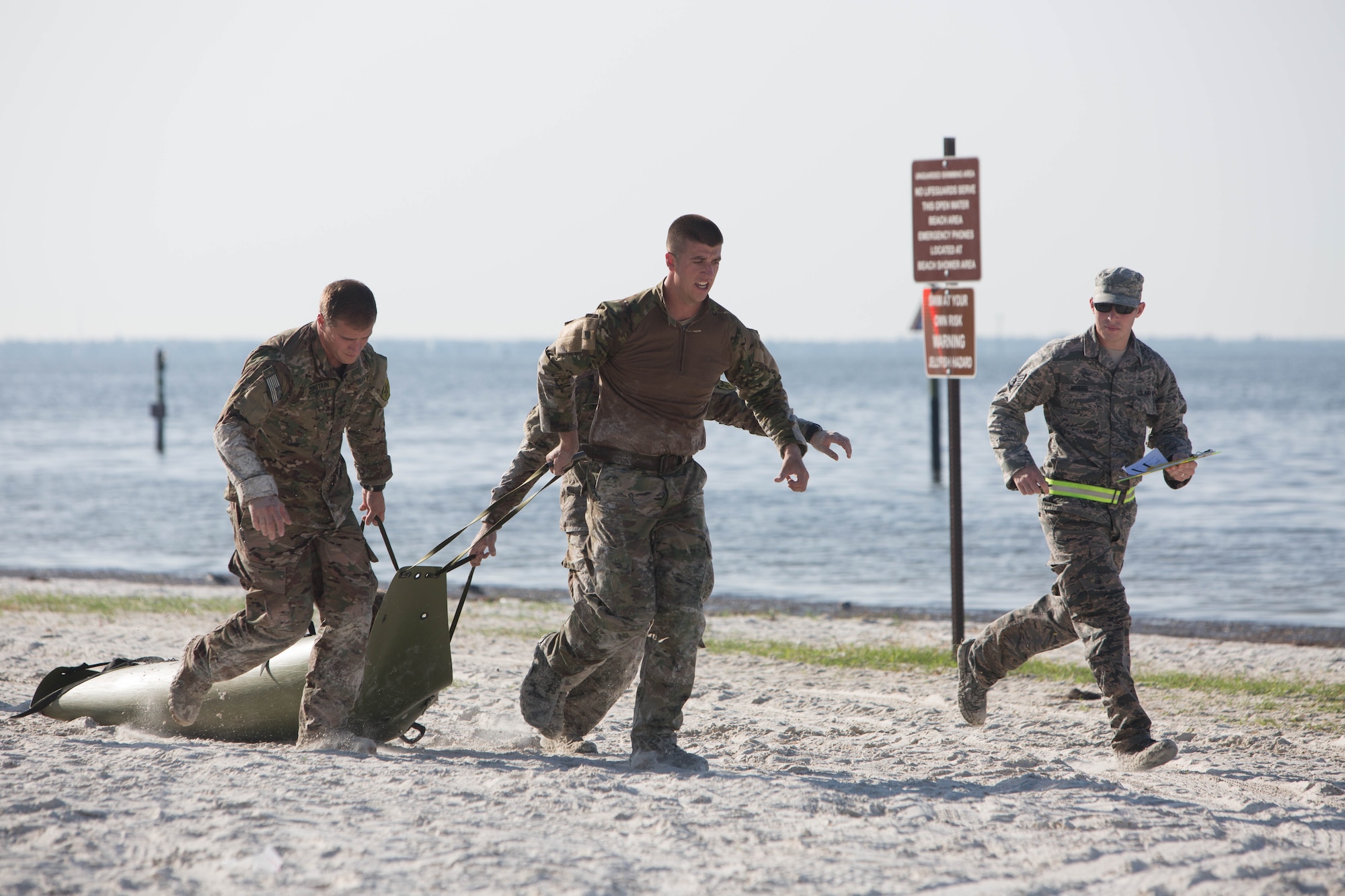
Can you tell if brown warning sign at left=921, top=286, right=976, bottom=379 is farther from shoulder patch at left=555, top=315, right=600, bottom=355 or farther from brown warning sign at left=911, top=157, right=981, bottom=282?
shoulder patch at left=555, top=315, right=600, bottom=355

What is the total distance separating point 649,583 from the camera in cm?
504

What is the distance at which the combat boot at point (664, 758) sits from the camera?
4988 millimetres

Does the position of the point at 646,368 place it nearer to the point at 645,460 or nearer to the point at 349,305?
the point at 645,460

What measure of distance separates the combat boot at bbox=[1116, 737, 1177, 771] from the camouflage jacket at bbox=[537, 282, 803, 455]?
74.2 inches

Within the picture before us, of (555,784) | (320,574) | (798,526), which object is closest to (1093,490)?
(555,784)

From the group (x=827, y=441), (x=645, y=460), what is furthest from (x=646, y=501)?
(x=827, y=441)

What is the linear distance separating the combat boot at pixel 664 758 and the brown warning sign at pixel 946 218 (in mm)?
4409

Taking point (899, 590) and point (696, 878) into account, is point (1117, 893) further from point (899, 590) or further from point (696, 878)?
point (899, 590)

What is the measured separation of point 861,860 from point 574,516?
7.40 feet

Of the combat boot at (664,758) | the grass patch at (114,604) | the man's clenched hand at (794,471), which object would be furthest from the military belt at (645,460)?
the grass patch at (114,604)

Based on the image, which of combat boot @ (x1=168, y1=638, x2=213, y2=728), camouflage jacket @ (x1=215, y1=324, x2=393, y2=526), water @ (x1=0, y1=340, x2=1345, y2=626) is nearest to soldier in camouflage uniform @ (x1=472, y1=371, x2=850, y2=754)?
camouflage jacket @ (x1=215, y1=324, x2=393, y2=526)

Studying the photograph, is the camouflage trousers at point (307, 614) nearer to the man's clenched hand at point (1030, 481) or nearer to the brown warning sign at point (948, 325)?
the man's clenched hand at point (1030, 481)

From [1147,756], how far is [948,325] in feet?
12.8

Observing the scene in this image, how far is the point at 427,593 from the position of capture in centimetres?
549
